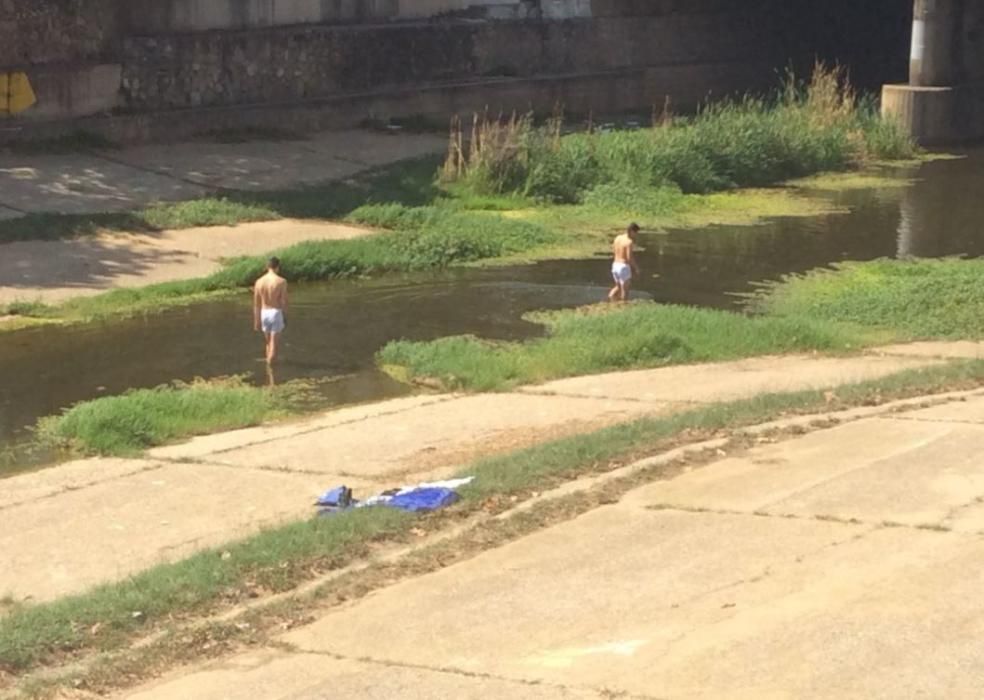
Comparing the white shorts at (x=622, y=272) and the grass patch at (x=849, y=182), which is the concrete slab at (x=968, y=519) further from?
the grass patch at (x=849, y=182)

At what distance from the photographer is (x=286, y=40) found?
30297mm

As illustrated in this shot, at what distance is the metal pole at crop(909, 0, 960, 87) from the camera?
115 ft

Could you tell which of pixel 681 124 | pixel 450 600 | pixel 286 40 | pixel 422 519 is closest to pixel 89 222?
pixel 286 40

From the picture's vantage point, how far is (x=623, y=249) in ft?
61.2

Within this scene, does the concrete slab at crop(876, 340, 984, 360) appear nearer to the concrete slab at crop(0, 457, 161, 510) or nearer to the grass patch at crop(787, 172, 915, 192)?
the concrete slab at crop(0, 457, 161, 510)

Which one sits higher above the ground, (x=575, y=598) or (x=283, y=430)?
(x=575, y=598)

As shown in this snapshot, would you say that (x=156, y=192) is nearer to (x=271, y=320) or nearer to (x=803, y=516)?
(x=271, y=320)

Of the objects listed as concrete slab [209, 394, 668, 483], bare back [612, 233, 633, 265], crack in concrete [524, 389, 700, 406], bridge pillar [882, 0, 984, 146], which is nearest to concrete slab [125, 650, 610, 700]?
concrete slab [209, 394, 668, 483]

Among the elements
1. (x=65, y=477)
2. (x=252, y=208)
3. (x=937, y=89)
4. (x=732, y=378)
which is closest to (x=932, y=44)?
(x=937, y=89)

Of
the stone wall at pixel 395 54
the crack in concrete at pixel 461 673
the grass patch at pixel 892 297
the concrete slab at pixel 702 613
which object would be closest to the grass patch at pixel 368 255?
the grass patch at pixel 892 297

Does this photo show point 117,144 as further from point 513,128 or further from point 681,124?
point 681,124

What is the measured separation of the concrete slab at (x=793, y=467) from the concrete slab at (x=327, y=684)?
2732 mm

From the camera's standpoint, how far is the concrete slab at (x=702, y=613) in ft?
23.9

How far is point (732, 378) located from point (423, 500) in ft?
18.1
